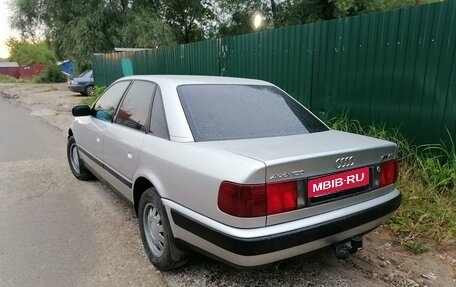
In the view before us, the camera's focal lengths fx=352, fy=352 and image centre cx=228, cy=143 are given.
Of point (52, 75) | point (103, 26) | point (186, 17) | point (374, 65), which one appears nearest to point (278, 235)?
point (374, 65)

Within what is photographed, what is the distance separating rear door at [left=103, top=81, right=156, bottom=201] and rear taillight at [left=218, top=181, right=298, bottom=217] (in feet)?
3.83

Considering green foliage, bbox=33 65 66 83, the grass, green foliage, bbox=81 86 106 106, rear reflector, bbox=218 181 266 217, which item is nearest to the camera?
rear reflector, bbox=218 181 266 217

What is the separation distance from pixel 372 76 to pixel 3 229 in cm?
463

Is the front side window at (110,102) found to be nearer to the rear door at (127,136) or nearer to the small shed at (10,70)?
the rear door at (127,136)

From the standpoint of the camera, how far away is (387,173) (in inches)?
102

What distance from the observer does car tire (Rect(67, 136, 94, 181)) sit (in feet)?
16.3

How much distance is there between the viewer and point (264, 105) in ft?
9.99

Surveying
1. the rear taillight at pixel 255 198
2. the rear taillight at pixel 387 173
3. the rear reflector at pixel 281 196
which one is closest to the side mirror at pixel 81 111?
the rear taillight at pixel 255 198

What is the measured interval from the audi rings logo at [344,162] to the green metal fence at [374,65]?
2332 mm

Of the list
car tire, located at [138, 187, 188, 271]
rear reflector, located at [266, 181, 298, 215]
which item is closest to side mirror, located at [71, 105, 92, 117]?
car tire, located at [138, 187, 188, 271]

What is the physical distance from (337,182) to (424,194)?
1992mm

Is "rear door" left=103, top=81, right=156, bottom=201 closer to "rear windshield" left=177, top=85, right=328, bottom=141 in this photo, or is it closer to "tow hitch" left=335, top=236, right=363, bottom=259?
"rear windshield" left=177, top=85, right=328, bottom=141

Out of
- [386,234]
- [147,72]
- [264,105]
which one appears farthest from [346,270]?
[147,72]

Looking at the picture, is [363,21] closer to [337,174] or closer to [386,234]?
[386,234]
